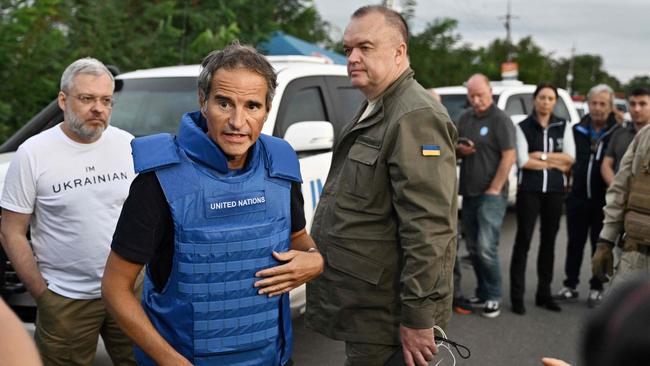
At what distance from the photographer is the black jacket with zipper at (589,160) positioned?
5938mm

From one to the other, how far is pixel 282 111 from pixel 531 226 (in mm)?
2604

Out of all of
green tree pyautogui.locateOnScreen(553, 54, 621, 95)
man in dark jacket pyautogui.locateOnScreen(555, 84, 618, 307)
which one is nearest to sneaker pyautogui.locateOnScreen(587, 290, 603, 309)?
man in dark jacket pyautogui.locateOnScreen(555, 84, 618, 307)

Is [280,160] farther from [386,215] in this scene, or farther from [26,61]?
[26,61]

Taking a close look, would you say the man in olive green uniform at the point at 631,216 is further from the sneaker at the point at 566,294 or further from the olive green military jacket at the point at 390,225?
the sneaker at the point at 566,294

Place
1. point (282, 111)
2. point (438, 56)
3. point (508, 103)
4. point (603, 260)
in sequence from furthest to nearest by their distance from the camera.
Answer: point (438, 56), point (508, 103), point (282, 111), point (603, 260)

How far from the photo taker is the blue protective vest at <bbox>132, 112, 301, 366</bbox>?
1.89m

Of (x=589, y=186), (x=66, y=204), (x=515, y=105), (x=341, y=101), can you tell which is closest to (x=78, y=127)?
(x=66, y=204)

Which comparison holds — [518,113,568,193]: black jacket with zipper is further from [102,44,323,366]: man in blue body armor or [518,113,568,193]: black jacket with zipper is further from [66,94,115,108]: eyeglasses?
[102,44,323,366]: man in blue body armor

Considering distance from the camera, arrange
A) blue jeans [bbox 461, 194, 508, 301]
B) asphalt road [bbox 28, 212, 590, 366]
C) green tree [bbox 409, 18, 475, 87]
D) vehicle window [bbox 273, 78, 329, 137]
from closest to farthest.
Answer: vehicle window [bbox 273, 78, 329, 137]
asphalt road [bbox 28, 212, 590, 366]
blue jeans [bbox 461, 194, 508, 301]
green tree [bbox 409, 18, 475, 87]

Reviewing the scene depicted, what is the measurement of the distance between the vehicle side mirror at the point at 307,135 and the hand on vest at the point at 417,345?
1781mm

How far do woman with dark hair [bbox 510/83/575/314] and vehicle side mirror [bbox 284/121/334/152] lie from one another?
7.66ft

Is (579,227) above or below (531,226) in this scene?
below

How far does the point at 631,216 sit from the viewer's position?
343 centimetres

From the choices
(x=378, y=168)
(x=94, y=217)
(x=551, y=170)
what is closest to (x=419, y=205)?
(x=378, y=168)
